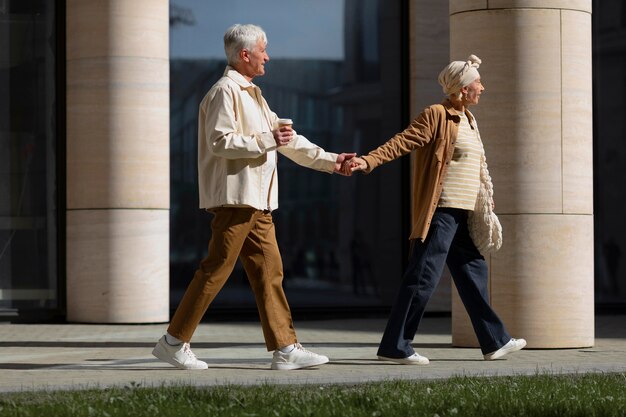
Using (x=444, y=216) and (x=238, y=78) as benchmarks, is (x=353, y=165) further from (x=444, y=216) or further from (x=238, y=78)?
(x=238, y=78)

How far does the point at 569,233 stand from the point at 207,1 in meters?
5.95

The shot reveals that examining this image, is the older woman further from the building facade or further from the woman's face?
the building facade

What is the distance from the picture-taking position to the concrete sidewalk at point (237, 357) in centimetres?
844

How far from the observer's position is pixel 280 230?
15.4 m

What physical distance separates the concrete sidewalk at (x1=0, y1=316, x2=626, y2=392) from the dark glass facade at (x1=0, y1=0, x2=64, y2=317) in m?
0.98

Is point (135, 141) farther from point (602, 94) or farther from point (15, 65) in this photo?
point (602, 94)

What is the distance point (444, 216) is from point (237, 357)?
1836 millimetres

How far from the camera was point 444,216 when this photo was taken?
374 inches

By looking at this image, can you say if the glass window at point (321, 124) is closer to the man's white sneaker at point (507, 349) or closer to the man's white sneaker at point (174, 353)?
the man's white sneaker at point (507, 349)

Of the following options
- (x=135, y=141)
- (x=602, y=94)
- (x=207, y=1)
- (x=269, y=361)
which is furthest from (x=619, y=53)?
(x=269, y=361)

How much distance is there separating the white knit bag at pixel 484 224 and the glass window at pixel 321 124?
5720 mm

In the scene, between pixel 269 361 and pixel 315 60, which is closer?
pixel 269 361

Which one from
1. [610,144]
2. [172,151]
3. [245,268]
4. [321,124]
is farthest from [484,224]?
[610,144]

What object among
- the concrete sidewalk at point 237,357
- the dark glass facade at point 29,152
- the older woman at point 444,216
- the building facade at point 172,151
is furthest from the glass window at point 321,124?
the older woman at point 444,216
